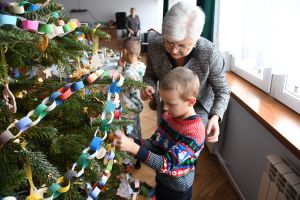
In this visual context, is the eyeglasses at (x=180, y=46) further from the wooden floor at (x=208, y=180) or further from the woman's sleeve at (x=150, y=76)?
the wooden floor at (x=208, y=180)

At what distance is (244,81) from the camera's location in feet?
6.70

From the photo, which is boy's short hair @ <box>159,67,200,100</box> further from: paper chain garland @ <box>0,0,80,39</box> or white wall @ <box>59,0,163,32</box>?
white wall @ <box>59,0,163,32</box>

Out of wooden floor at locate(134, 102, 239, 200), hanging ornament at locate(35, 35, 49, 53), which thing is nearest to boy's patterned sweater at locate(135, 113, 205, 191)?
hanging ornament at locate(35, 35, 49, 53)

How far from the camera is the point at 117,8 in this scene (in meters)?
8.30

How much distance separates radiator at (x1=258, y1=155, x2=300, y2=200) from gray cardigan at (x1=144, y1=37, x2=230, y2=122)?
38 centimetres

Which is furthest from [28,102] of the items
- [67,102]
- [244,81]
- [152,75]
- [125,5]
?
[125,5]

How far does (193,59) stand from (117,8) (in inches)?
302

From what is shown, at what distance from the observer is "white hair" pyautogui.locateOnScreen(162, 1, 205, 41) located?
1.06 m

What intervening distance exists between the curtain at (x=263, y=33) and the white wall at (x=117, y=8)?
6.36 meters

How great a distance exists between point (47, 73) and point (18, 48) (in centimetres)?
29

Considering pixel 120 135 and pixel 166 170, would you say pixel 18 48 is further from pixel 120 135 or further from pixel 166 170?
pixel 166 170

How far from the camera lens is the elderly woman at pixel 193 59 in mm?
1075

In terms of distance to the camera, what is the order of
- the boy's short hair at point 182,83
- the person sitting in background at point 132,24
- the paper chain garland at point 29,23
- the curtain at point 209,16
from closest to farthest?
the paper chain garland at point 29,23
the boy's short hair at point 182,83
the curtain at point 209,16
the person sitting in background at point 132,24

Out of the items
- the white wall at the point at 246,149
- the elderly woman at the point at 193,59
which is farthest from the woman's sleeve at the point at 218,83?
the white wall at the point at 246,149
